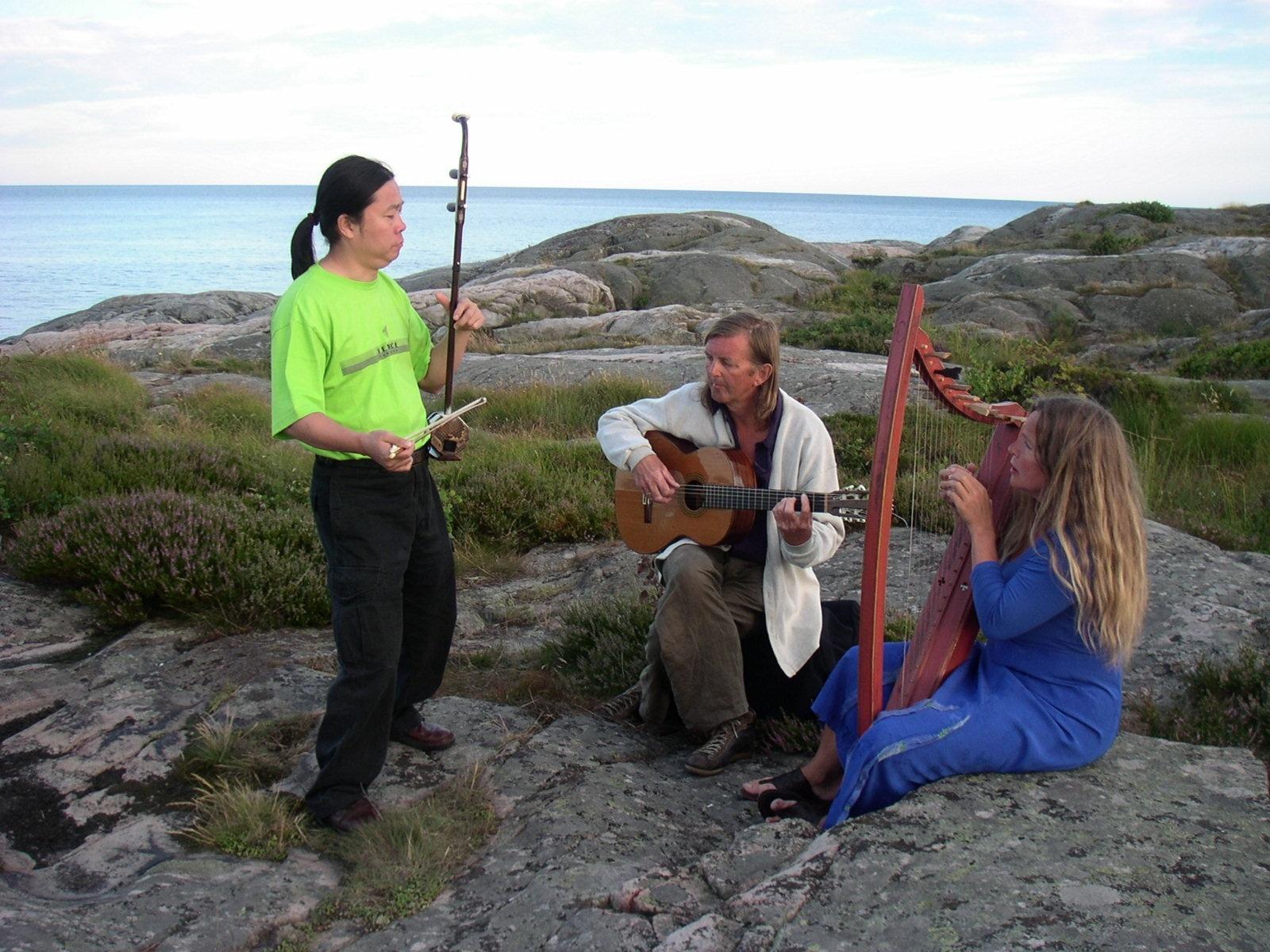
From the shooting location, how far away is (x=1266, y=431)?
860 cm

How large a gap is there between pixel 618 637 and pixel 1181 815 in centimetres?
259

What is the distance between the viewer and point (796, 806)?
145 inches

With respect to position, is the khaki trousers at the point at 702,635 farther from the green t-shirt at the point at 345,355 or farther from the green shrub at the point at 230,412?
the green shrub at the point at 230,412

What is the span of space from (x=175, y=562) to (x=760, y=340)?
10.5 feet

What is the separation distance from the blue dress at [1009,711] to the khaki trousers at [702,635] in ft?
3.32

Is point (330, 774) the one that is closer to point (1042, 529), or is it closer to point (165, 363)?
point (1042, 529)

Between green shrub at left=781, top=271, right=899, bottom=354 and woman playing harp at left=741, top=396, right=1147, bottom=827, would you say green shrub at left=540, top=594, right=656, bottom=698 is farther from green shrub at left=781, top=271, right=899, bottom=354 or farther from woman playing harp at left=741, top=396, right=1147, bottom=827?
green shrub at left=781, top=271, right=899, bottom=354

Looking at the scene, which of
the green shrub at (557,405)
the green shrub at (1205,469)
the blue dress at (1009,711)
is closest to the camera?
the blue dress at (1009,711)

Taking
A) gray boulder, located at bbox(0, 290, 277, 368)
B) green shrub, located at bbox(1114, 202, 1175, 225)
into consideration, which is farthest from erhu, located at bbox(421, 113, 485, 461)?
green shrub, located at bbox(1114, 202, 1175, 225)

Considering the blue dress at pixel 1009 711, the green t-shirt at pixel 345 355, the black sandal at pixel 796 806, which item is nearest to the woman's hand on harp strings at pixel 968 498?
the blue dress at pixel 1009 711

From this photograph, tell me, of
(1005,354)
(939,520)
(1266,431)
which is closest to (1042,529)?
(939,520)

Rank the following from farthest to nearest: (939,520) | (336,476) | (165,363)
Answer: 1. (165,363)
2. (939,520)
3. (336,476)

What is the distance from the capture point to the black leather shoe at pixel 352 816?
3619mm

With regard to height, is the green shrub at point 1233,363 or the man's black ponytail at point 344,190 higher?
the man's black ponytail at point 344,190
